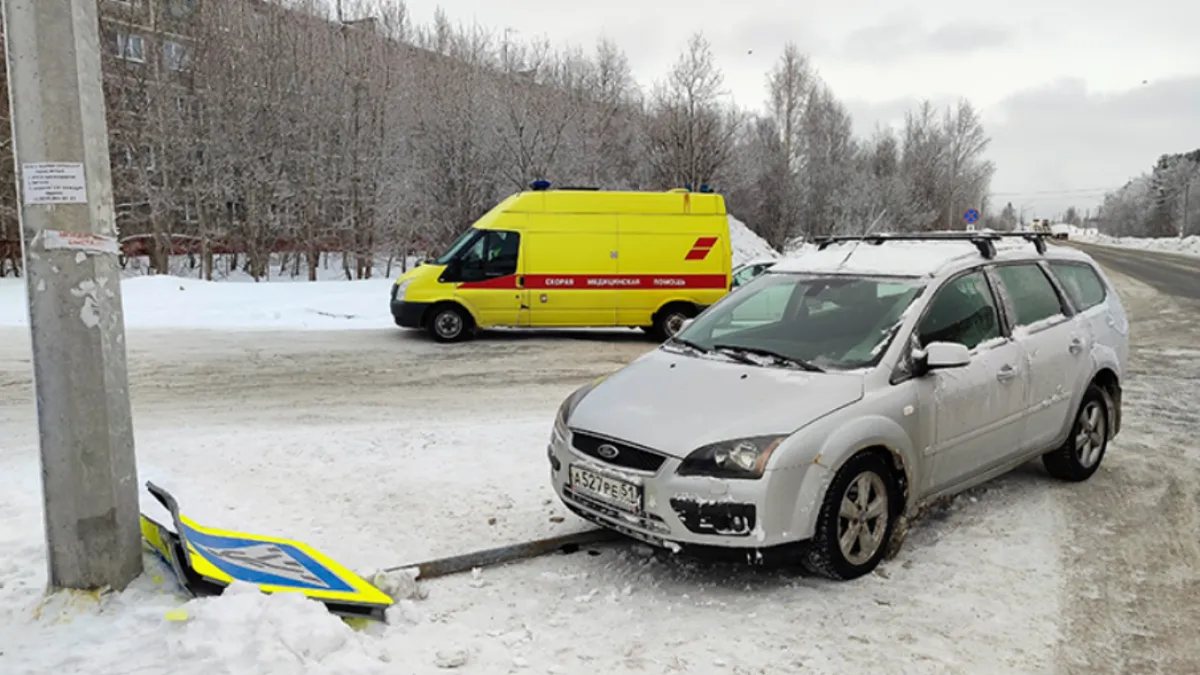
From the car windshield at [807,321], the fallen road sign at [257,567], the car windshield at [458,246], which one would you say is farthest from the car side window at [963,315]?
the car windshield at [458,246]

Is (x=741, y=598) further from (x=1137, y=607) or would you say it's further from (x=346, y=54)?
(x=346, y=54)

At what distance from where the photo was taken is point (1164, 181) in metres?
99.3

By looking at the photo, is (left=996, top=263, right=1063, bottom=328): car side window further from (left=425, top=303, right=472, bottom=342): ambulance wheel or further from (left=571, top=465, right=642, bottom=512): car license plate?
(left=425, top=303, right=472, bottom=342): ambulance wheel

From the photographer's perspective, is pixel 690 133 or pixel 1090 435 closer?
pixel 1090 435

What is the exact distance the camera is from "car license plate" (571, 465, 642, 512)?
13.0 feet

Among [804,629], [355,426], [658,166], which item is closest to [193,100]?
[658,166]

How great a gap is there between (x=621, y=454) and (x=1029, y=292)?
331 centimetres

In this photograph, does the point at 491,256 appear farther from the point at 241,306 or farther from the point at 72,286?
the point at 72,286

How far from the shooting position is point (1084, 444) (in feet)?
19.0

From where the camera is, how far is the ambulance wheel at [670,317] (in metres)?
13.9

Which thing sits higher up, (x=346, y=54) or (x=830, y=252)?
(x=346, y=54)

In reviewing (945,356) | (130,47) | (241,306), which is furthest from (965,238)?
(130,47)

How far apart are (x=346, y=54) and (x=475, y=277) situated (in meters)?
19.9

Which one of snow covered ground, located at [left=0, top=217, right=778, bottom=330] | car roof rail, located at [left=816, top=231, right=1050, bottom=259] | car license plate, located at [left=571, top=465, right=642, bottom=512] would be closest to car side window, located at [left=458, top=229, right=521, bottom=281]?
snow covered ground, located at [left=0, top=217, right=778, bottom=330]
